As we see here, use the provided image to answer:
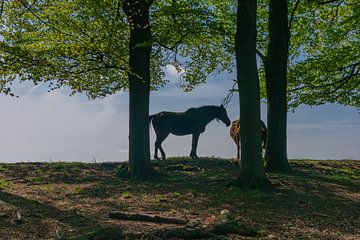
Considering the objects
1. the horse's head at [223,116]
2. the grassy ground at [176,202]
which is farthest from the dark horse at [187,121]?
the grassy ground at [176,202]

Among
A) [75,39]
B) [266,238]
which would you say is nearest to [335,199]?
[266,238]

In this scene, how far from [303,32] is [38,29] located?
13.0 metres

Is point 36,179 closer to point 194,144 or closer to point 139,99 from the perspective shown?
point 139,99

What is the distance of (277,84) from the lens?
1706 centimetres

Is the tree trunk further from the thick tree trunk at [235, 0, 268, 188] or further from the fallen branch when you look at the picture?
the fallen branch

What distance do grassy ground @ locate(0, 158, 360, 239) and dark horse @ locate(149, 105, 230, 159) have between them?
537cm

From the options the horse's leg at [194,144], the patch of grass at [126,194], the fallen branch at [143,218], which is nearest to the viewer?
the fallen branch at [143,218]

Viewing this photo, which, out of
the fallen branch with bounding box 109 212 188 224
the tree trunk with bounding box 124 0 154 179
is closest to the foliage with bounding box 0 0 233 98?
the tree trunk with bounding box 124 0 154 179

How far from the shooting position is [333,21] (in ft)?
75.9

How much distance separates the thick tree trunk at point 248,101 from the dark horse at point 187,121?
31.5 ft

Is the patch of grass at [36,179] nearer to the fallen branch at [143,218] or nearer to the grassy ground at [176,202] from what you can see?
the grassy ground at [176,202]

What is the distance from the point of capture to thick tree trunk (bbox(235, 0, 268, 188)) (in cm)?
1241

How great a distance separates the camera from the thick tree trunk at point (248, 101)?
1241 centimetres

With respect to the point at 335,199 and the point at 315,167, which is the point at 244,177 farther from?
the point at 315,167
